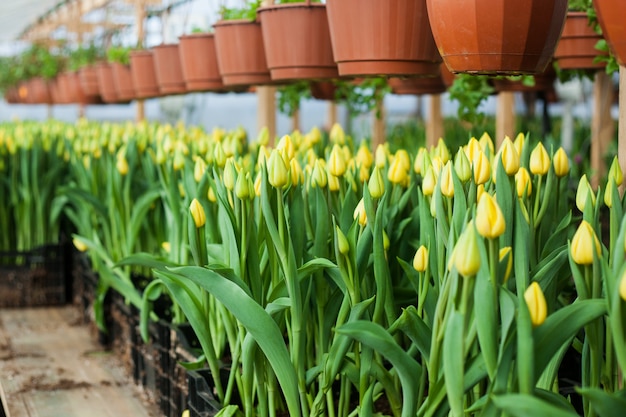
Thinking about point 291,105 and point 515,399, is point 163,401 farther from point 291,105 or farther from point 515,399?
point 291,105

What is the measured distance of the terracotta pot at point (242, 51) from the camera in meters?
2.27

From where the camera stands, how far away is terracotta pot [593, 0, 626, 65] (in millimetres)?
1001

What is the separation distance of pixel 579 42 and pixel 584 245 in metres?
1.03

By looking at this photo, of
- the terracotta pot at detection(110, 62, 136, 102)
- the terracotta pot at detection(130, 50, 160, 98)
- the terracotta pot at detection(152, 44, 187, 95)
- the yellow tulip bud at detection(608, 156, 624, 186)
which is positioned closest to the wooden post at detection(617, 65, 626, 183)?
the yellow tulip bud at detection(608, 156, 624, 186)

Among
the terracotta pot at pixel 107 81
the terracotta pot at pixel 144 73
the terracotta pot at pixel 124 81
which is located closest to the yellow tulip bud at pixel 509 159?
the terracotta pot at pixel 144 73

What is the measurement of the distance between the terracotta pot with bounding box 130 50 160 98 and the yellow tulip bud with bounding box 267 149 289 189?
222 cm

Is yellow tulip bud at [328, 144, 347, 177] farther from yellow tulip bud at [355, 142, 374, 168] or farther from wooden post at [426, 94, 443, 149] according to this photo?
wooden post at [426, 94, 443, 149]

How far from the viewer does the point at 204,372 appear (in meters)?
1.70

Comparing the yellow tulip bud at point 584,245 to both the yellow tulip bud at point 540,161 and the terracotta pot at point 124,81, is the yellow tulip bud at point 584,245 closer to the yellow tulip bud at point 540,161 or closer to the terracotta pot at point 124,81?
the yellow tulip bud at point 540,161

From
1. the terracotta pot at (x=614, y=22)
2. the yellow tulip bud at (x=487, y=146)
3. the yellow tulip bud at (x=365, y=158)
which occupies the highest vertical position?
the terracotta pot at (x=614, y=22)

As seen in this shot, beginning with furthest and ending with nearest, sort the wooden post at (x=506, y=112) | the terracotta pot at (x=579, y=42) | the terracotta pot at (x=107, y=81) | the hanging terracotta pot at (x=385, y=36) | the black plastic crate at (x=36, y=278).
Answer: the terracotta pot at (x=107, y=81), the black plastic crate at (x=36, y=278), the wooden post at (x=506, y=112), the terracotta pot at (x=579, y=42), the hanging terracotta pot at (x=385, y=36)

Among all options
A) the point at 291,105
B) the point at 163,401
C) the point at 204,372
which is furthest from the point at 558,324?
the point at 291,105

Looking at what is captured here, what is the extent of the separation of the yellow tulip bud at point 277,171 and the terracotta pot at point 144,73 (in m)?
2.22

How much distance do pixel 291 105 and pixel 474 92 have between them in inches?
47.7
